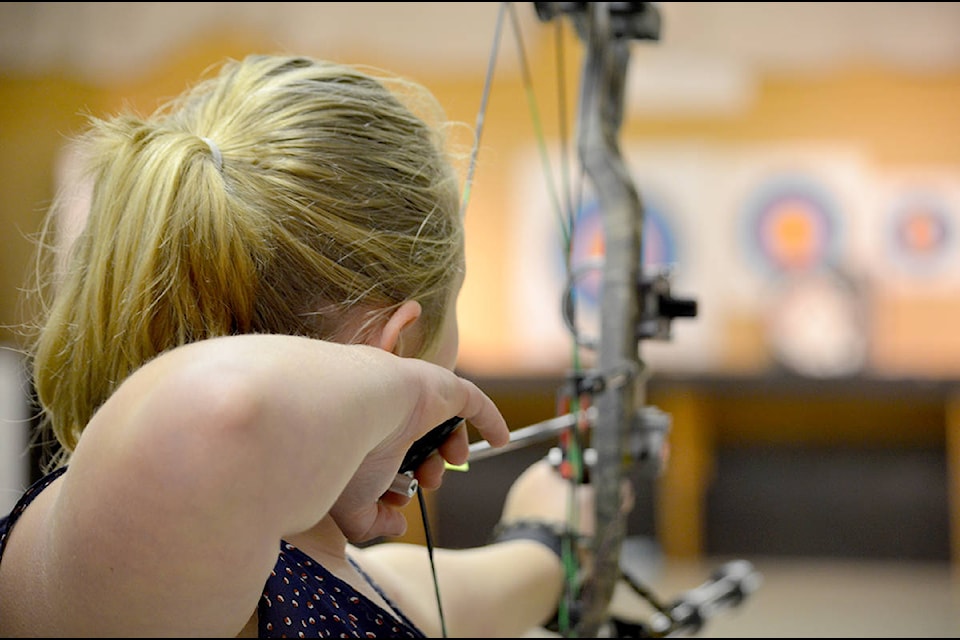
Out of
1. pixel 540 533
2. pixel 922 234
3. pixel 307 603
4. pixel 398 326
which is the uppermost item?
pixel 398 326

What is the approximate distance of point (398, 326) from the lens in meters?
0.59

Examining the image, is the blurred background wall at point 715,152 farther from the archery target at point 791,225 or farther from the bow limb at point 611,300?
the bow limb at point 611,300

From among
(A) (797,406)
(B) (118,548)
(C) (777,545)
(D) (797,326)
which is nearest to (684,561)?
(C) (777,545)

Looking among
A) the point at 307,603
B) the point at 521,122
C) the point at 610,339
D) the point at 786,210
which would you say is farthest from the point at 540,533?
the point at 786,210

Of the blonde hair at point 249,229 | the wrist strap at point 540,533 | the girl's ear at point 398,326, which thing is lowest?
the wrist strap at point 540,533

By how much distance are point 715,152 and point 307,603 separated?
4324 millimetres

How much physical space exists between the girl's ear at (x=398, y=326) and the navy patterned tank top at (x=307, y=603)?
13 cm

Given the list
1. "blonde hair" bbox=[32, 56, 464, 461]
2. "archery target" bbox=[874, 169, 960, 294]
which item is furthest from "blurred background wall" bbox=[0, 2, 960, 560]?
"blonde hair" bbox=[32, 56, 464, 461]

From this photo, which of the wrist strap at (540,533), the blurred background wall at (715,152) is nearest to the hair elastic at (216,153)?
the wrist strap at (540,533)

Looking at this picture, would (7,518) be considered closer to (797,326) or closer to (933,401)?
(933,401)

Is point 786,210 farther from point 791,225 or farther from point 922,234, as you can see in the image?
point 922,234

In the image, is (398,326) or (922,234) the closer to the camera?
(398,326)

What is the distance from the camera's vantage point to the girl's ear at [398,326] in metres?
0.59

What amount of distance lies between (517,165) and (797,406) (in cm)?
179
